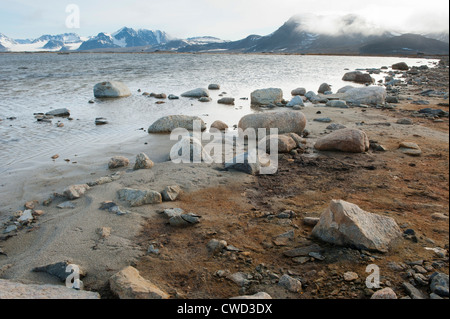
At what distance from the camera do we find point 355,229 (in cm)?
349

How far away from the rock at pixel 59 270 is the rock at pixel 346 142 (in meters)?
5.97

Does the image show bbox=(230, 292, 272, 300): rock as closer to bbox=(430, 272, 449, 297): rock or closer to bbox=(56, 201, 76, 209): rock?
bbox=(430, 272, 449, 297): rock

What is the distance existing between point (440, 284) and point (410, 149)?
16.7 ft

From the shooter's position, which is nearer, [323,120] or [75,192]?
[75,192]

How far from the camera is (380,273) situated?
3.09m

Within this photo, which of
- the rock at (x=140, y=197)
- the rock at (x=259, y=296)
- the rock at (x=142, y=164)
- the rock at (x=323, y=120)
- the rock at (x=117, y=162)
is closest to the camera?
the rock at (x=259, y=296)

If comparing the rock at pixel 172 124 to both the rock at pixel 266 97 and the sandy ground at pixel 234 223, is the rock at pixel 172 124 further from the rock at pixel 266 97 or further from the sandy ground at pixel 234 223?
the rock at pixel 266 97

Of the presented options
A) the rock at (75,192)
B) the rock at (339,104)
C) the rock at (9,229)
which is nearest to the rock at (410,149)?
the rock at (339,104)

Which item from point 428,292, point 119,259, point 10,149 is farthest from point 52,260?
point 10,149

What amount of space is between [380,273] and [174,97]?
50.2ft

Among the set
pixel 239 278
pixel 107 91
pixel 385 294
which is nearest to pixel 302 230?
pixel 239 278

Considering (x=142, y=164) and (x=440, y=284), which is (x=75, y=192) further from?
(x=440, y=284)

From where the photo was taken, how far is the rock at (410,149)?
22.6 ft

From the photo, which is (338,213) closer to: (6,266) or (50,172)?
(6,266)
